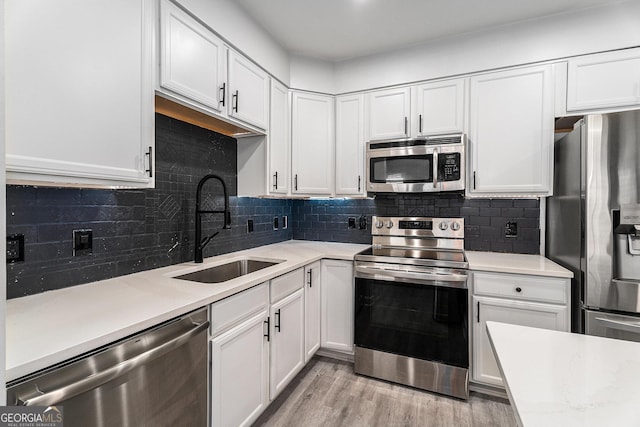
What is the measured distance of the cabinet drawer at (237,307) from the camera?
1.42m

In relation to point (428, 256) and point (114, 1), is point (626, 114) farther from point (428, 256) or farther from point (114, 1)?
point (114, 1)

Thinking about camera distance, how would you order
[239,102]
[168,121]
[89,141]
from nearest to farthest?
1. [89,141]
2. [168,121]
3. [239,102]

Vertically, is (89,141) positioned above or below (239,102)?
below

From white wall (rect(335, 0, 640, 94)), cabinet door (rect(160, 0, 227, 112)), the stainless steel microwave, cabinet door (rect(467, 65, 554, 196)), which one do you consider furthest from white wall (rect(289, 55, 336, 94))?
cabinet door (rect(467, 65, 554, 196))

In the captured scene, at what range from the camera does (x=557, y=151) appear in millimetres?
2258

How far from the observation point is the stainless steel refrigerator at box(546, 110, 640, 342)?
5.53 ft

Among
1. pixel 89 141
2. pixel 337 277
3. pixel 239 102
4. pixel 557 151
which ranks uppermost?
pixel 239 102

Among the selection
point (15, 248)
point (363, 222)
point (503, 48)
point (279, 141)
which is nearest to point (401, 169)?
point (363, 222)

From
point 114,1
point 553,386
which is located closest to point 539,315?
point 553,386

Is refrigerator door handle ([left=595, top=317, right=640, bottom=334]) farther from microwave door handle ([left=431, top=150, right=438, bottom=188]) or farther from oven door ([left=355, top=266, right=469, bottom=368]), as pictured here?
microwave door handle ([left=431, top=150, right=438, bottom=188])

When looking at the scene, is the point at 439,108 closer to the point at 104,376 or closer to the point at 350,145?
the point at 350,145

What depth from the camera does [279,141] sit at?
2.58 m

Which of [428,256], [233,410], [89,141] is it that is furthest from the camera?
[428,256]

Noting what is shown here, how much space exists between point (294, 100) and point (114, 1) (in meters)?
1.59
